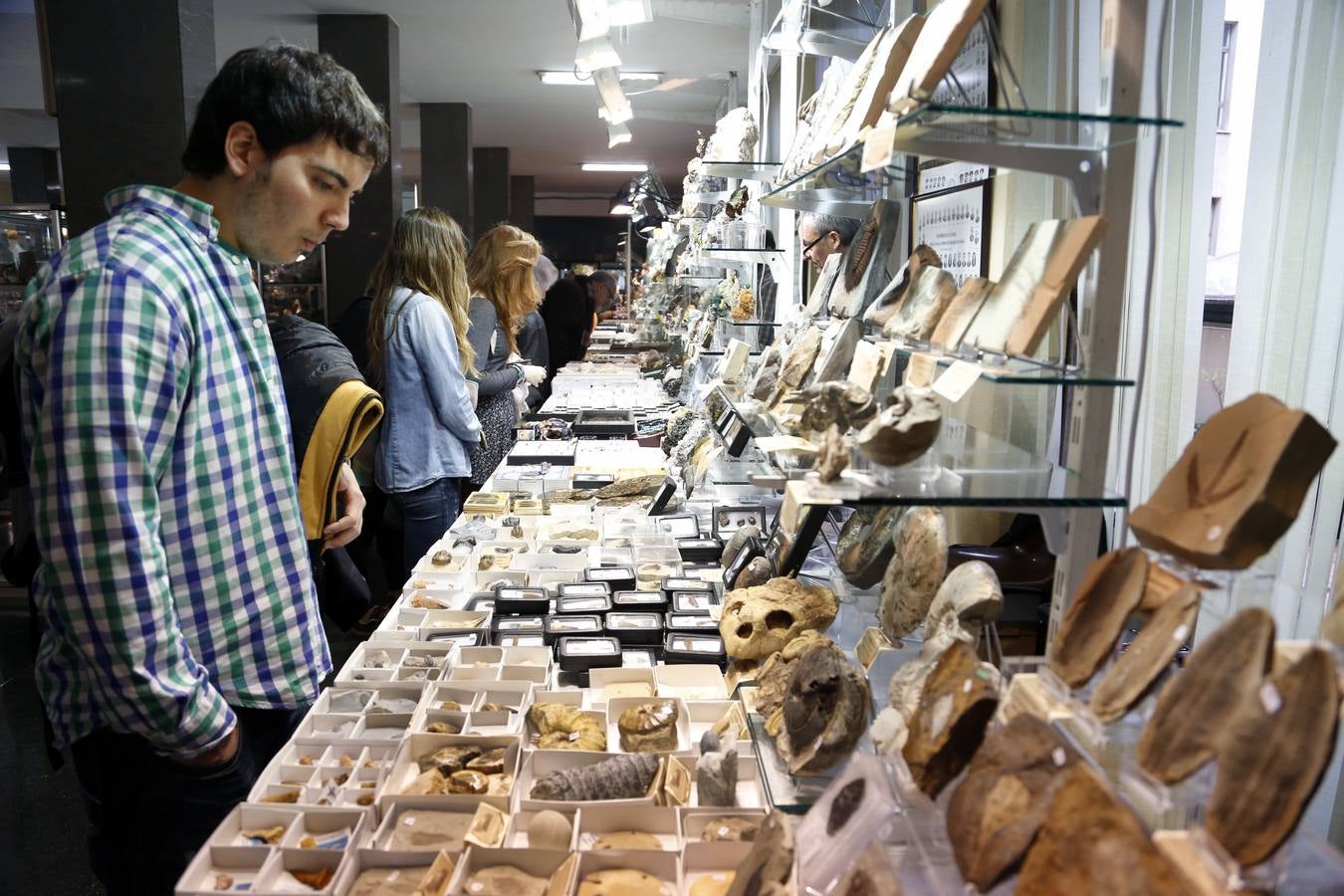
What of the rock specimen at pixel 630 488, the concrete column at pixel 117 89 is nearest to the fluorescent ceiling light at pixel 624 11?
the rock specimen at pixel 630 488

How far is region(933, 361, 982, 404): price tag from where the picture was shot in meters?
1.35

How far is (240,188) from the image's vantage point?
64.7 inches

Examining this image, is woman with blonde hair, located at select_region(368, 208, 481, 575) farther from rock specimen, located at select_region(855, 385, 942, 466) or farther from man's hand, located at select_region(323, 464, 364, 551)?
rock specimen, located at select_region(855, 385, 942, 466)

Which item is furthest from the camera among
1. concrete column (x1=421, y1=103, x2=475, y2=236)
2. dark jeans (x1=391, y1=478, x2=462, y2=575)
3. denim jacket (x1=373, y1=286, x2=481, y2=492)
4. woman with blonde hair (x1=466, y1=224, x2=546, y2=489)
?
concrete column (x1=421, y1=103, x2=475, y2=236)

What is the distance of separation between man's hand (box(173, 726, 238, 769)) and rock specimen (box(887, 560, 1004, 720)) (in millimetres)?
1067

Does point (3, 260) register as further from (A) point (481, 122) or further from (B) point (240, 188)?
(A) point (481, 122)

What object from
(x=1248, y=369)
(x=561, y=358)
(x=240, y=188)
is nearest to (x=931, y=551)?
(x=1248, y=369)

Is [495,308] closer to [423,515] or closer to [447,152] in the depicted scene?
[423,515]

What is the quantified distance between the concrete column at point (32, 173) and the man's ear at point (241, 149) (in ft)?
43.0

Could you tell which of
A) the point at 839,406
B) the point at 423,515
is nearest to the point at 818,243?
the point at 839,406

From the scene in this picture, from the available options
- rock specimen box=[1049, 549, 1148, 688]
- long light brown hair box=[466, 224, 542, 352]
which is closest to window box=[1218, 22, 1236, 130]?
rock specimen box=[1049, 549, 1148, 688]

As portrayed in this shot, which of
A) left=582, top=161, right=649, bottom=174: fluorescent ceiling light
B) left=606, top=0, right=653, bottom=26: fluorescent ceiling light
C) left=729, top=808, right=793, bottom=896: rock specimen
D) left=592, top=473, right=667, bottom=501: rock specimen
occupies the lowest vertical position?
left=592, top=473, right=667, bottom=501: rock specimen

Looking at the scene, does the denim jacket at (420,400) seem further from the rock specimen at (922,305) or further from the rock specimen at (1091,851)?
the rock specimen at (1091,851)

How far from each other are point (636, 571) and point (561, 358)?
7332 millimetres
